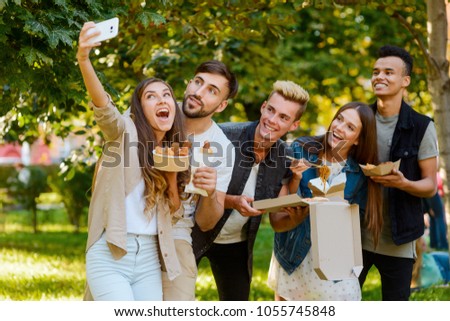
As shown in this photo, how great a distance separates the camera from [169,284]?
4172 mm

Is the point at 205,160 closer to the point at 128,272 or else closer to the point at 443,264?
the point at 128,272

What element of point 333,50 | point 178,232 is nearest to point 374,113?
point 178,232

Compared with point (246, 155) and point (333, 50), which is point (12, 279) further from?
point (333, 50)

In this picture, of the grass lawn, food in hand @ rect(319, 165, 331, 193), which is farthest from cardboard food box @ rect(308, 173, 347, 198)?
the grass lawn

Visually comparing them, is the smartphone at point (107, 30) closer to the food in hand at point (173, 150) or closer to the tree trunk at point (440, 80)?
the food in hand at point (173, 150)

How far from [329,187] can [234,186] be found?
773 mm

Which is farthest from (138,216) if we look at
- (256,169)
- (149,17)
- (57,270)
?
(57,270)

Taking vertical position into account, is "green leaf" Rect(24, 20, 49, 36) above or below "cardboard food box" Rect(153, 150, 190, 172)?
above

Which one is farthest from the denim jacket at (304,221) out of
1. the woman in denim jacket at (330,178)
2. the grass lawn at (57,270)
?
the grass lawn at (57,270)

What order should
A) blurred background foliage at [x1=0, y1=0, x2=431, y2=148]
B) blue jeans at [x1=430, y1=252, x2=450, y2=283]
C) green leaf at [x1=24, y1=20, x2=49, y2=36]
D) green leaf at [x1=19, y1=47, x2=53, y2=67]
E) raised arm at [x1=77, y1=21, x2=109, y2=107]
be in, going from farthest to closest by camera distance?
blue jeans at [x1=430, y1=252, x2=450, y2=283], blurred background foliage at [x1=0, y1=0, x2=431, y2=148], green leaf at [x1=19, y1=47, x2=53, y2=67], green leaf at [x1=24, y1=20, x2=49, y2=36], raised arm at [x1=77, y1=21, x2=109, y2=107]

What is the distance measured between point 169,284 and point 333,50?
11296 mm

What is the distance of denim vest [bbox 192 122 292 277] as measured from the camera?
4.84 meters

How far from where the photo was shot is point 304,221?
4754mm

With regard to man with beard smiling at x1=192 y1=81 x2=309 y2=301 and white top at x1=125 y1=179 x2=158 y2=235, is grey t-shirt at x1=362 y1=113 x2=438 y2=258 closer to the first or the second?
man with beard smiling at x1=192 y1=81 x2=309 y2=301
